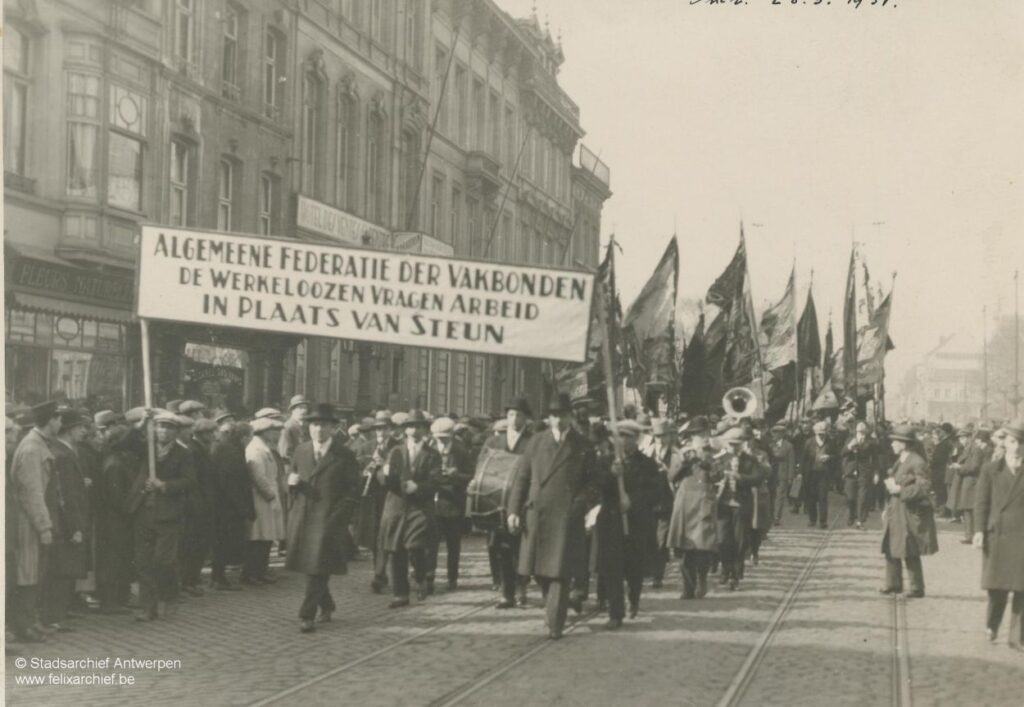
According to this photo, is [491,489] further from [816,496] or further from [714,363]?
[816,496]

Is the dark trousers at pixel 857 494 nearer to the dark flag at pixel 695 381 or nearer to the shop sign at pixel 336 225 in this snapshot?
the dark flag at pixel 695 381

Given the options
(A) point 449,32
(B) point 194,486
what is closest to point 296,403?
(B) point 194,486

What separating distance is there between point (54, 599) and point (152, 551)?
36.7 inches

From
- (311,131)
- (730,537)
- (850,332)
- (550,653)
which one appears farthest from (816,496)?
(550,653)

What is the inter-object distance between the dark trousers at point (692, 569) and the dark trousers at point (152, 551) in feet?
16.0

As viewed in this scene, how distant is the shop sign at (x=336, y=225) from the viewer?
1005 inches

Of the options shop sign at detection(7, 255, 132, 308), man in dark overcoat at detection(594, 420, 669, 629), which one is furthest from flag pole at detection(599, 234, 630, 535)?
shop sign at detection(7, 255, 132, 308)

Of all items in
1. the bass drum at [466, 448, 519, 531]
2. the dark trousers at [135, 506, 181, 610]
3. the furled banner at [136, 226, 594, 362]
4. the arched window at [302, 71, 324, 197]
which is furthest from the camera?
the arched window at [302, 71, 324, 197]

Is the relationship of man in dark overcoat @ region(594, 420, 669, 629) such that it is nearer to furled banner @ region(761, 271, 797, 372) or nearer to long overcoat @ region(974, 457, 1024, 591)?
long overcoat @ region(974, 457, 1024, 591)

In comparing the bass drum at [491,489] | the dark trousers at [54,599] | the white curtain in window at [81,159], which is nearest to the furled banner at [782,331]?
the white curtain in window at [81,159]

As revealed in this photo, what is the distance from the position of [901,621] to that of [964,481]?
33.0ft

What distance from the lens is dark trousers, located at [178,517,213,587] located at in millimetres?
12829

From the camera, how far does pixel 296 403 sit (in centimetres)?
1652

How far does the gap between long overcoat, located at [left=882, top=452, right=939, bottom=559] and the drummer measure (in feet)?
11.9
